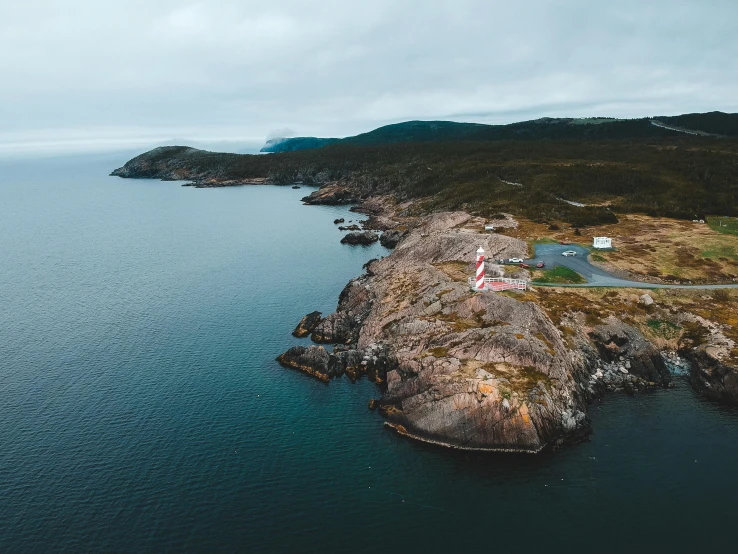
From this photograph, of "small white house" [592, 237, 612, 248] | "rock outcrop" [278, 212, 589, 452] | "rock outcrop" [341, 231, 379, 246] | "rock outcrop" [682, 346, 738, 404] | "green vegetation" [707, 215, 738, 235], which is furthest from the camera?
"rock outcrop" [341, 231, 379, 246]

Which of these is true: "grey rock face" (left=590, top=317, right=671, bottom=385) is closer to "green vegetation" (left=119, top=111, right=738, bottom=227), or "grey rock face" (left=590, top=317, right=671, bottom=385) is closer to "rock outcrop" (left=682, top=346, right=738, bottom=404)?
"rock outcrop" (left=682, top=346, right=738, bottom=404)

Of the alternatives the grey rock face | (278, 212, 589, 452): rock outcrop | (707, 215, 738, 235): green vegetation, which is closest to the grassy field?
(707, 215, 738, 235): green vegetation

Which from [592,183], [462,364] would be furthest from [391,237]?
[462,364]

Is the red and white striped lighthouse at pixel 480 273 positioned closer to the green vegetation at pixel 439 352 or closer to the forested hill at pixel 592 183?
the green vegetation at pixel 439 352

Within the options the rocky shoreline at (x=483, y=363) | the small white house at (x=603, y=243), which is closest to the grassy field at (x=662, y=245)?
the small white house at (x=603, y=243)

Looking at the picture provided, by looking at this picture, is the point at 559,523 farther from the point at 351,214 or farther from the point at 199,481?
the point at 351,214

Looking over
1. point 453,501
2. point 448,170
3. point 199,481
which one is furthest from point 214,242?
point 453,501
